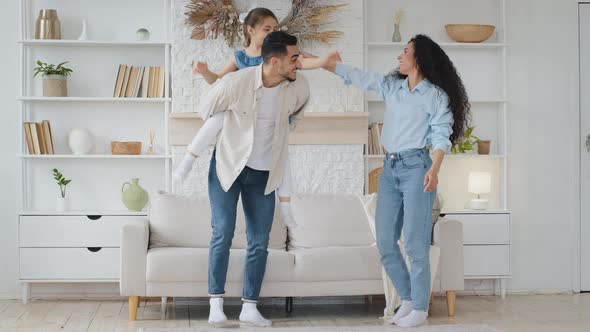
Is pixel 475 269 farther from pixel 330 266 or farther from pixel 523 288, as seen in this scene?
pixel 330 266

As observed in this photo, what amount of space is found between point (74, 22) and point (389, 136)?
2.75 m

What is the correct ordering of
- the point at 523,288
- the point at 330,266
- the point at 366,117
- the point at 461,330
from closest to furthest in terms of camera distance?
the point at 461,330
the point at 330,266
the point at 366,117
the point at 523,288

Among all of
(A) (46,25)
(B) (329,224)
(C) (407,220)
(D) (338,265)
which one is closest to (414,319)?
(C) (407,220)

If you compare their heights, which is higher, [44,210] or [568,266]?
[44,210]

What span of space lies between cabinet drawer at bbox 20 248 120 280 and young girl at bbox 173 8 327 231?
1.58 m

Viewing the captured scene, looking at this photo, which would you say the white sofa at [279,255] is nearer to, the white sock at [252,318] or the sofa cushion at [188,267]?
the sofa cushion at [188,267]

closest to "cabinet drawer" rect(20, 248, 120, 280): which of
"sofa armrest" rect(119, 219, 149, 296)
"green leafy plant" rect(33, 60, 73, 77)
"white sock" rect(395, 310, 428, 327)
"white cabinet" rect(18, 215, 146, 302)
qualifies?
"white cabinet" rect(18, 215, 146, 302)

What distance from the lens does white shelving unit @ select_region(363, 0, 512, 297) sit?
20.5 feet

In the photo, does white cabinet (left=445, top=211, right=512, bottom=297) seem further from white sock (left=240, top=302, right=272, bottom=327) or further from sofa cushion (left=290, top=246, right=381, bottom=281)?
white sock (left=240, top=302, right=272, bottom=327)

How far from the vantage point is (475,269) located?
5.97 metres

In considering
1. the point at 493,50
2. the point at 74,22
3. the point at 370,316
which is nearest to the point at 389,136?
the point at 370,316

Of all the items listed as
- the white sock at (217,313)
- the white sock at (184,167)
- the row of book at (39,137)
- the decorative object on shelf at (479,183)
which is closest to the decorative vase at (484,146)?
the decorative object on shelf at (479,183)

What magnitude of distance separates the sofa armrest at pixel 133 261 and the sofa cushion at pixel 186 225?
0.27 metres

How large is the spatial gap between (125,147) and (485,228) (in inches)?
98.6
